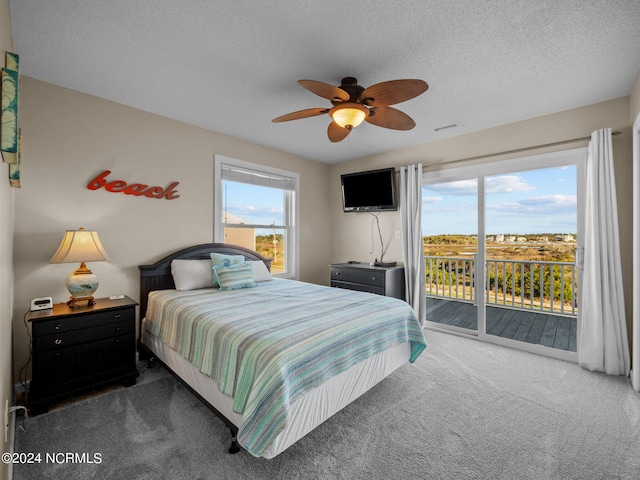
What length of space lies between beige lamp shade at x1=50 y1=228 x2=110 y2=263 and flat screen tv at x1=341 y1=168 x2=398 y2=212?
3.28 m

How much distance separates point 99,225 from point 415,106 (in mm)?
3352

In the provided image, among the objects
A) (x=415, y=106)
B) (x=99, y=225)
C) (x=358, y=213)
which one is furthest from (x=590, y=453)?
(x=99, y=225)

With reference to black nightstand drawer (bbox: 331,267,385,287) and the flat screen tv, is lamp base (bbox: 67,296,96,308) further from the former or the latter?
the flat screen tv

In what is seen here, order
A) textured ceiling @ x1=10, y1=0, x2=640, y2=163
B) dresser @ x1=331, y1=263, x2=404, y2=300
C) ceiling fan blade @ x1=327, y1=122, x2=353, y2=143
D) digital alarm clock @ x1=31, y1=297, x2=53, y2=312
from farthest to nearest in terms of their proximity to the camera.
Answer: dresser @ x1=331, y1=263, x2=404, y2=300, ceiling fan blade @ x1=327, y1=122, x2=353, y2=143, digital alarm clock @ x1=31, y1=297, x2=53, y2=312, textured ceiling @ x1=10, y1=0, x2=640, y2=163

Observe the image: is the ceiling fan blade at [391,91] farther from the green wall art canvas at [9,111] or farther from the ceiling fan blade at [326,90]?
the green wall art canvas at [9,111]

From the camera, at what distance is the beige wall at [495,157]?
109 inches

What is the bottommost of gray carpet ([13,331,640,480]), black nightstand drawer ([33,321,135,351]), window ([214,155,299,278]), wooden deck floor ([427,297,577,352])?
gray carpet ([13,331,640,480])

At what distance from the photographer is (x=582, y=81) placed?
8.20 ft

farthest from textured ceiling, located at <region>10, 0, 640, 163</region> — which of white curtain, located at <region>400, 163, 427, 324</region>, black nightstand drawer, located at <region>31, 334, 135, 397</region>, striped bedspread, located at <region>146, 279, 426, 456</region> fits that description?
black nightstand drawer, located at <region>31, 334, 135, 397</region>

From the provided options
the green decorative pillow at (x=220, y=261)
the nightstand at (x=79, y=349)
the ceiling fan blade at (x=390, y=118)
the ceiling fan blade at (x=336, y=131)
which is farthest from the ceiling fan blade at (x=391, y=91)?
the nightstand at (x=79, y=349)

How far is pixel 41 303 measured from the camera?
7.63ft

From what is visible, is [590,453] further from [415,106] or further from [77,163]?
[77,163]

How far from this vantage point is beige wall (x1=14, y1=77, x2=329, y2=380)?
2.48 metres

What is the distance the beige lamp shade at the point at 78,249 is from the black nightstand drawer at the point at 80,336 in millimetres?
563
